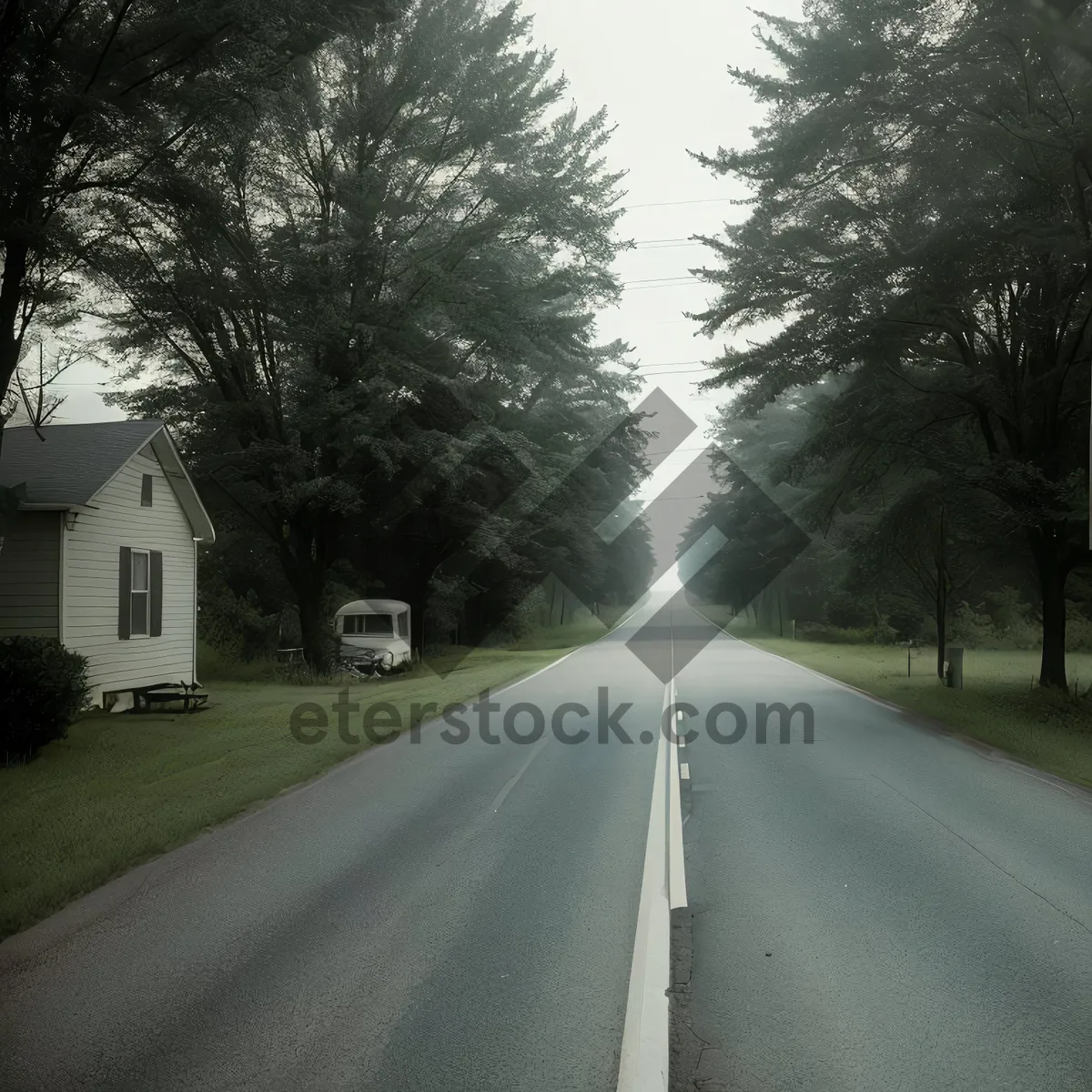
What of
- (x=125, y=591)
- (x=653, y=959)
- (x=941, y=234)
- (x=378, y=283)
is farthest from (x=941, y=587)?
(x=653, y=959)

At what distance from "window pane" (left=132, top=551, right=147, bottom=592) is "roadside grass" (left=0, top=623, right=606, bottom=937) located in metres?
2.79

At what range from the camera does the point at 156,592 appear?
20.7m

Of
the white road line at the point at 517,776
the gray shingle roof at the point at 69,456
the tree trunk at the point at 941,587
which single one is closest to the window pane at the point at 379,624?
the gray shingle roof at the point at 69,456

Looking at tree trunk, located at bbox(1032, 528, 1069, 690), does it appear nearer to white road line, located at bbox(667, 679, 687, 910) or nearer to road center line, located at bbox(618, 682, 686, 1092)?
white road line, located at bbox(667, 679, 687, 910)

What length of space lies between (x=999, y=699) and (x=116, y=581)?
1735 cm

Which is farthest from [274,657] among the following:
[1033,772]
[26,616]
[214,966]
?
[214,966]

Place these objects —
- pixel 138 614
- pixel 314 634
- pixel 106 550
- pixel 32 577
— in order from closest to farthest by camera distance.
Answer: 1. pixel 32 577
2. pixel 106 550
3. pixel 138 614
4. pixel 314 634

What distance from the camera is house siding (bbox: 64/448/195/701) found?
17.9m

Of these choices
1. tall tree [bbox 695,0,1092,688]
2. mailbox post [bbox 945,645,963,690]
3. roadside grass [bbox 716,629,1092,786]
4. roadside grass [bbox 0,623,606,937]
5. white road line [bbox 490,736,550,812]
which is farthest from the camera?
mailbox post [bbox 945,645,963,690]

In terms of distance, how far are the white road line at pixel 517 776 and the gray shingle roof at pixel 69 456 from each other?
30.1 feet

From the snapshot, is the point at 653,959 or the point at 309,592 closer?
the point at 653,959

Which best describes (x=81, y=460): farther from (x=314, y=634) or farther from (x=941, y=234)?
(x=941, y=234)

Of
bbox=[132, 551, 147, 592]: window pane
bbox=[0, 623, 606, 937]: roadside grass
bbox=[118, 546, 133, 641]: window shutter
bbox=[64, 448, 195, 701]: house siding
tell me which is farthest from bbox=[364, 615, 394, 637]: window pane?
bbox=[118, 546, 133, 641]: window shutter

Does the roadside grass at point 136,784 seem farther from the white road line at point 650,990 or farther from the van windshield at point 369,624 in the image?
the van windshield at point 369,624
